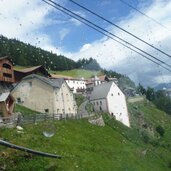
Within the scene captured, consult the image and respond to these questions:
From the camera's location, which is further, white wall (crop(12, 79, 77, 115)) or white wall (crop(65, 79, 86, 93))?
white wall (crop(65, 79, 86, 93))

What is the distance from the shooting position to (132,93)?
175625 millimetres

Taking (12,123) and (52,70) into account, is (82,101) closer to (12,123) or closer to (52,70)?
(12,123)

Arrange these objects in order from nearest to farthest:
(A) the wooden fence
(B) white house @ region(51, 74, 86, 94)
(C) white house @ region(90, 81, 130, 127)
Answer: (A) the wooden fence, (C) white house @ region(90, 81, 130, 127), (B) white house @ region(51, 74, 86, 94)

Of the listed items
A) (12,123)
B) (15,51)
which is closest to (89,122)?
(12,123)

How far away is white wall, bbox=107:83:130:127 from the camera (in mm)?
87688

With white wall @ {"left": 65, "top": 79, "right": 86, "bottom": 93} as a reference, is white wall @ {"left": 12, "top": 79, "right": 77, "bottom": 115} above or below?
below

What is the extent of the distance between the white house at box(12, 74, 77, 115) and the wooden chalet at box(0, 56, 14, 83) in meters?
3.33

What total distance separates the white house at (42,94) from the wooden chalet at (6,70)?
3.33m

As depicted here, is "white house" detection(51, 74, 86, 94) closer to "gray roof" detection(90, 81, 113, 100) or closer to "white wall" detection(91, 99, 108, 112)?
"gray roof" detection(90, 81, 113, 100)

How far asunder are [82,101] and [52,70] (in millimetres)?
95731

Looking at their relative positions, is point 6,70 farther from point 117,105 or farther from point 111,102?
point 117,105

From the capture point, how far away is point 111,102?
292 feet

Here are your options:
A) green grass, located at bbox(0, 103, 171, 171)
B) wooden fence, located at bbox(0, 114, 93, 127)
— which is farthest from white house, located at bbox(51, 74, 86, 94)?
wooden fence, located at bbox(0, 114, 93, 127)

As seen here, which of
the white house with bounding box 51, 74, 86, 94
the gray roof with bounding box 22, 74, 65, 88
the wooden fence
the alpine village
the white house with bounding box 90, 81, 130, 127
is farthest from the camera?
the white house with bounding box 51, 74, 86, 94
